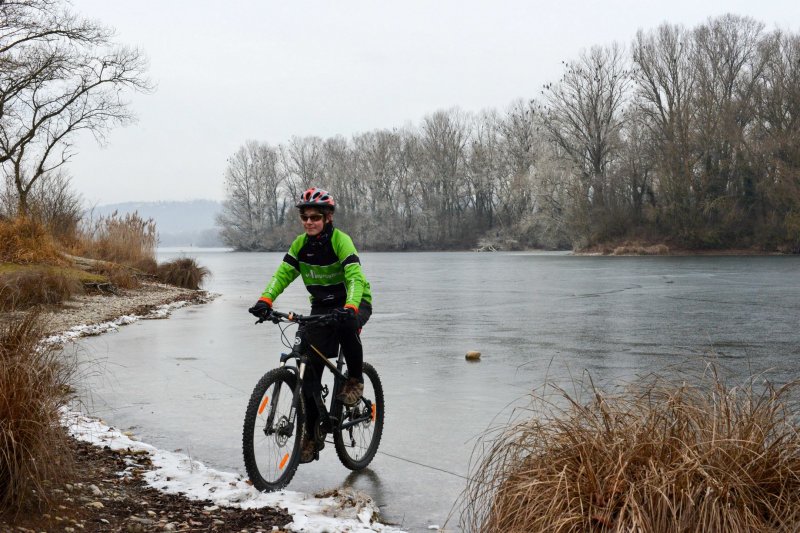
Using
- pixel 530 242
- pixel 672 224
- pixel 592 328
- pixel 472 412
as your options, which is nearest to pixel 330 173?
pixel 530 242

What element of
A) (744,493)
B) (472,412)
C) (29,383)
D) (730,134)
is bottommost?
(472,412)

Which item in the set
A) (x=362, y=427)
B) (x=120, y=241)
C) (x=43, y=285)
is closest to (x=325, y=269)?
(x=362, y=427)

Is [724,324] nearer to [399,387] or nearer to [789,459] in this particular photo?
[399,387]

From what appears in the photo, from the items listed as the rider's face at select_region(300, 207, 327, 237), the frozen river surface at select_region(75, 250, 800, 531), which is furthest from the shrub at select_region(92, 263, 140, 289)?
the rider's face at select_region(300, 207, 327, 237)

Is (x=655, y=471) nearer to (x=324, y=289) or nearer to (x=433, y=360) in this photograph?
(x=324, y=289)

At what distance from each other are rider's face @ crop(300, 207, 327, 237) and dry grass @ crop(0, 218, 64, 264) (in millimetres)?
15419

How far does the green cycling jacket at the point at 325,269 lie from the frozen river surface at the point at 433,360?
1334mm

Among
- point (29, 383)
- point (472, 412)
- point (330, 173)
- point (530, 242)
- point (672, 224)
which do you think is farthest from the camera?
point (330, 173)

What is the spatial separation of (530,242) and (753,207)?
1349 inches

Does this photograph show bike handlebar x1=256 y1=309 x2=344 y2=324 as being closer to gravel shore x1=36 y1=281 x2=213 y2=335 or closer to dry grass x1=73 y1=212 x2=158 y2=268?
gravel shore x1=36 y1=281 x2=213 y2=335

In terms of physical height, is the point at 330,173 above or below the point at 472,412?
above

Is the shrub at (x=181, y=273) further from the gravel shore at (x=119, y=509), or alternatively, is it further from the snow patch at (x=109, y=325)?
the gravel shore at (x=119, y=509)

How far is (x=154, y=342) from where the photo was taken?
43.1 ft

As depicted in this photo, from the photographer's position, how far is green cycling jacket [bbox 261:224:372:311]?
5.43 meters
